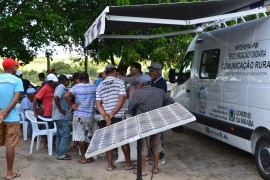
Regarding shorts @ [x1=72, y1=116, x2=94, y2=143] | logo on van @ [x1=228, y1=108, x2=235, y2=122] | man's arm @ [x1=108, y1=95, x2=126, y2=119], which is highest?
man's arm @ [x1=108, y1=95, x2=126, y2=119]

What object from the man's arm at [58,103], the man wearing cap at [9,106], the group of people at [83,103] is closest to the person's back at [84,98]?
the group of people at [83,103]

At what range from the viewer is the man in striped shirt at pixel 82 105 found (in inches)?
229

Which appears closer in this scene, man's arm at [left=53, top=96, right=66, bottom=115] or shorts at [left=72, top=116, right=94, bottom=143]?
shorts at [left=72, top=116, right=94, bottom=143]

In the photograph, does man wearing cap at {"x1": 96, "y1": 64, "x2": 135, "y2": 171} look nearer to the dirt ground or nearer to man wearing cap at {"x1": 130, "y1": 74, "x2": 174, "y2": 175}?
man wearing cap at {"x1": 130, "y1": 74, "x2": 174, "y2": 175}

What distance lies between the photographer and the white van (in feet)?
16.5

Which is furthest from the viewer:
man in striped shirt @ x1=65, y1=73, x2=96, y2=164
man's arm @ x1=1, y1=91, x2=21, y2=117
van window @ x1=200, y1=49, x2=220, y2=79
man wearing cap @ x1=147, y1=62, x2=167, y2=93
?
van window @ x1=200, y1=49, x2=220, y2=79

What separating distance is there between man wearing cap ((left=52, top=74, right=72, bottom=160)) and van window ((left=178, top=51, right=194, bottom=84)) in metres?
2.75

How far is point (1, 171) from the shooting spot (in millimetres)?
5539

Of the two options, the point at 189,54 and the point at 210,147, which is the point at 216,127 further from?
the point at 189,54

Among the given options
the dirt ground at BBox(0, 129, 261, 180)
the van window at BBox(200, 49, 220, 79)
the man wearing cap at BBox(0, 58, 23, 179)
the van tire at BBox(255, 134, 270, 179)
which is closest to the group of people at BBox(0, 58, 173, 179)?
the man wearing cap at BBox(0, 58, 23, 179)

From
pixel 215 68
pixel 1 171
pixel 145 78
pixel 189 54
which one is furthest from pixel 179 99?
pixel 1 171

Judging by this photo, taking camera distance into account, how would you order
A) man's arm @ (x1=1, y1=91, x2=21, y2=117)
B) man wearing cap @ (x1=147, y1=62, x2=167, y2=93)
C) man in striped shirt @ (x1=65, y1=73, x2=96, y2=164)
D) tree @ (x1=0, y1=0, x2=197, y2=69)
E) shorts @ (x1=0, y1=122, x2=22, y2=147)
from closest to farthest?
man's arm @ (x1=1, y1=91, x2=21, y2=117) → shorts @ (x1=0, y1=122, x2=22, y2=147) → man in striped shirt @ (x1=65, y1=73, x2=96, y2=164) → man wearing cap @ (x1=147, y1=62, x2=167, y2=93) → tree @ (x1=0, y1=0, x2=197, y2=69)

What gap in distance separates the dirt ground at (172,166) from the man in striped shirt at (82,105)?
59 centimetres

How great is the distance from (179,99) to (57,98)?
10.1 feet
